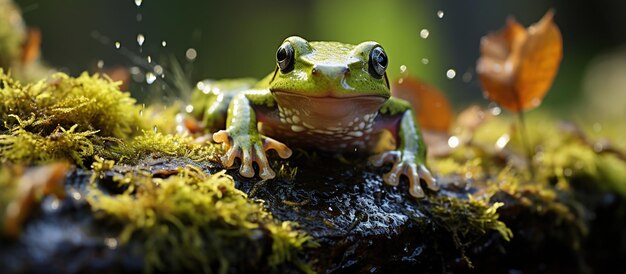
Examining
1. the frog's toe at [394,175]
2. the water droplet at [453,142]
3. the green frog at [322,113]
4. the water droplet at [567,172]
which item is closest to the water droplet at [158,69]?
the green frog at [322,113]

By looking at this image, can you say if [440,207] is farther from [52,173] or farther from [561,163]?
[52,173]

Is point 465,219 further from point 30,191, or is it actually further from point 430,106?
point 30,191

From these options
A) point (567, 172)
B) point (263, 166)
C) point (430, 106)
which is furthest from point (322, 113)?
point (567, 172)

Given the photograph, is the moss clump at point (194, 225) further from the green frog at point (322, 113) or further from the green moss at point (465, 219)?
the green moss at point (465, 219)

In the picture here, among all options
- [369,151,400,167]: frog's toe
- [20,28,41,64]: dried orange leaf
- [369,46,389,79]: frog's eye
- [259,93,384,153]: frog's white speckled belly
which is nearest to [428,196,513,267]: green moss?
[369,151,400,167]: frog's toe

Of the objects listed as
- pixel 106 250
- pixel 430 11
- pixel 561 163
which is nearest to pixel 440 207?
pixel 561 163

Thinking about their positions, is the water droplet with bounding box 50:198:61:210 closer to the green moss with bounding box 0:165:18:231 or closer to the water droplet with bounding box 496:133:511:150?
the green moss with bounding box 0:165:18:231

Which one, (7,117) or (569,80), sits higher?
(7,117)
